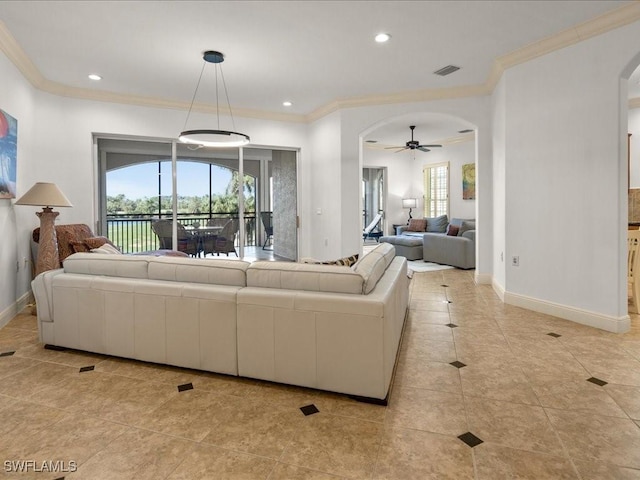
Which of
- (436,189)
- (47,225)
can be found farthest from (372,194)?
(47,225)

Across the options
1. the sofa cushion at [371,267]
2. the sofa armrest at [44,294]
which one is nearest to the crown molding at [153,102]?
the sofa armrest at [44,294]

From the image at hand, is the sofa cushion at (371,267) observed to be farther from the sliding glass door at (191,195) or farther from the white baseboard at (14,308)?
the sliding glass door at (191,195)

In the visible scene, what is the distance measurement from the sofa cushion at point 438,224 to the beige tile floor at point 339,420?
5.85 m

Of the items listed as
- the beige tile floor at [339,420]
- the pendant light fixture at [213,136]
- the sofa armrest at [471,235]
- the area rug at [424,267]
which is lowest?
the beige tile floor at [339,420]

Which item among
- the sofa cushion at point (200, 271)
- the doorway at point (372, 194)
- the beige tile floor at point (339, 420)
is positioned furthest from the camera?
the doorway at point (372, 194)

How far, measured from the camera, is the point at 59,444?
188 cm

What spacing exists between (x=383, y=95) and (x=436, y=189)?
5290mm

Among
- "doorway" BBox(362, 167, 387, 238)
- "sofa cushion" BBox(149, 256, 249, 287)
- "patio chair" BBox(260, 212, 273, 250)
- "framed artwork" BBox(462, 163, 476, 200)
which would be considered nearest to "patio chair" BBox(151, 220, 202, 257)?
"patio chair" BBox(260, 212, 273, 250)

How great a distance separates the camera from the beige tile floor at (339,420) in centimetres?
172

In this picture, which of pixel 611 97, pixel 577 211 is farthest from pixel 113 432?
pixel 611 97

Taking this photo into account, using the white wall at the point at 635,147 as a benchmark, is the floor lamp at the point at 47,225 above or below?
below

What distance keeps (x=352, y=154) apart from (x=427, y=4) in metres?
2.97

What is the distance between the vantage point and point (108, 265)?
116 inches

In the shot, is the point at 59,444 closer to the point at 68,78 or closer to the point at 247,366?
the point at 247,366
